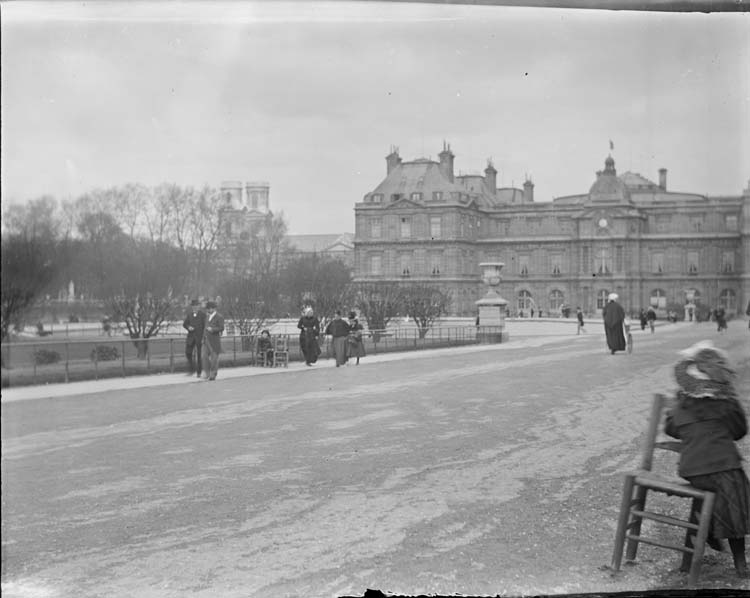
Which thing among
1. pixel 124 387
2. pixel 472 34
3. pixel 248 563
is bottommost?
pixel 248 563

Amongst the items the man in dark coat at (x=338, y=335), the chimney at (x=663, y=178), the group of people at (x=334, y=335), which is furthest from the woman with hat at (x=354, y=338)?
the chimney at (x=663, y=178)

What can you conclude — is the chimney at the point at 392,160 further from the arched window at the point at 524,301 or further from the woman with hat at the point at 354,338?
the arched window at the point at 524,301

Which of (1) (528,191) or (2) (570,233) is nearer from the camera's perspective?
(1) (528,191)

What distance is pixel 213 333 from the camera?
529 centimetres

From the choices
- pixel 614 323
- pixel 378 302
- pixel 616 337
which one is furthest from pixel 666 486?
pixel 378 302

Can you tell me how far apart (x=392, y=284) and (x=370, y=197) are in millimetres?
2623

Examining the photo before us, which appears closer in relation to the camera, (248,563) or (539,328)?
(248,563)

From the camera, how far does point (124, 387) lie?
4.73 metres

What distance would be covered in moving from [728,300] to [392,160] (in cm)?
253

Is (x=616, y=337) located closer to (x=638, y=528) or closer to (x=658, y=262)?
(x=658, y=262)

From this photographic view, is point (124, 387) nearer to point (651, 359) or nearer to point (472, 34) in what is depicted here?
point (472, 34)

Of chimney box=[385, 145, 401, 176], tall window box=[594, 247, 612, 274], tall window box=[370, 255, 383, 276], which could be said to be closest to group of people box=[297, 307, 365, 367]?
tall window box=[370, 255, 383, 276]

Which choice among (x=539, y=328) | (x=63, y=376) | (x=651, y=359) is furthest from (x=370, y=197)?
(x=539, y=328)

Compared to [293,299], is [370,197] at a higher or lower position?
higher
